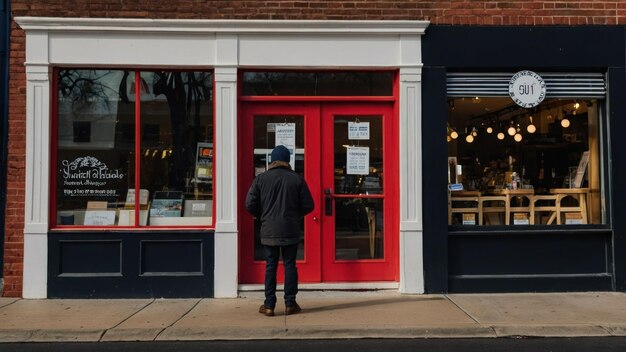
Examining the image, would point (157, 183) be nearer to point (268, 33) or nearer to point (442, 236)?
point (268, 33)

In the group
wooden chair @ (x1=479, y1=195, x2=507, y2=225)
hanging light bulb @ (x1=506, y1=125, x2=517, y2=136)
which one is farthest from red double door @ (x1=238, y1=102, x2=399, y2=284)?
hanging light bulb @ (x1=506, y1=125, x2=517, y2=136)

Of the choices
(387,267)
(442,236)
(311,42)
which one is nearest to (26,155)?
(311,42)

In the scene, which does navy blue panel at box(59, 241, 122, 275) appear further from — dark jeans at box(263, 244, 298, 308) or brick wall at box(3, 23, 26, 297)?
dark jeans at box(263, 244, 298, 308)

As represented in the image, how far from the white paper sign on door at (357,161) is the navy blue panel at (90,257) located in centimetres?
320

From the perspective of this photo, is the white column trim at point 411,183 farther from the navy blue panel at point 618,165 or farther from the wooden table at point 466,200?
the navy blue panel at point 618,165

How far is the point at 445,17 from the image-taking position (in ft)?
25.0

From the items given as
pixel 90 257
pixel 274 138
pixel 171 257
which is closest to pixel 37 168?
pixel 90 257

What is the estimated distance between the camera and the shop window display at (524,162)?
7.87m

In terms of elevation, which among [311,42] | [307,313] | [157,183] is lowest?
[307,313]

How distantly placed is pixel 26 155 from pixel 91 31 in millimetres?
1807

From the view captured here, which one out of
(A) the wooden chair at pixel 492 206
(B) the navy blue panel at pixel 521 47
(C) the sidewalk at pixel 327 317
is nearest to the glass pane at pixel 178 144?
(C) the sidewalk at pixel 327 317

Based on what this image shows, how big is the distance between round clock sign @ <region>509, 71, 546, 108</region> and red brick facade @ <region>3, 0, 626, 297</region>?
702 mm

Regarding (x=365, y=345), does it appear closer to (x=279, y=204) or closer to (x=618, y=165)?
(x=279, y=204)

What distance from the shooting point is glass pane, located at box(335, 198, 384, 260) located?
7.73 m
